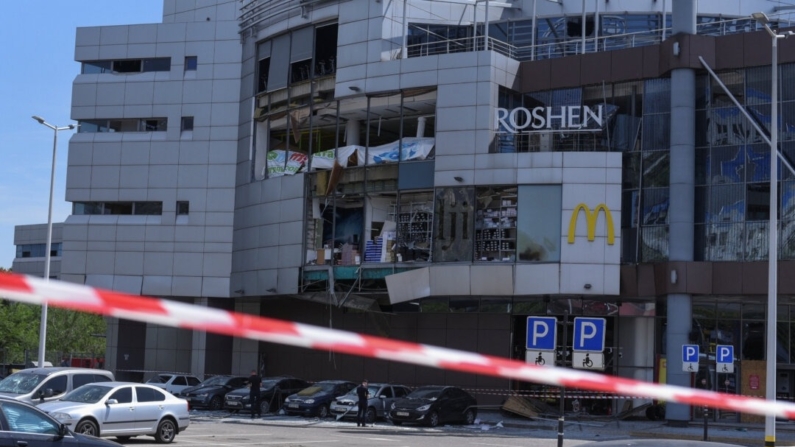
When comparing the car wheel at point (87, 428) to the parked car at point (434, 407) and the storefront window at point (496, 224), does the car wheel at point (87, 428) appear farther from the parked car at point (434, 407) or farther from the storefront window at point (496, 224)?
the storefront window at point (496, 224)

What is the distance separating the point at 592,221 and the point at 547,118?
468cm

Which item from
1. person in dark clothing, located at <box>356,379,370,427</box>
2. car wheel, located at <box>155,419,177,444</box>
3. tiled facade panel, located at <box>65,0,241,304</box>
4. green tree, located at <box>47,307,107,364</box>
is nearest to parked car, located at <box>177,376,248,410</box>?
person in dark clothing, located at <box>356,379,370,427</box>

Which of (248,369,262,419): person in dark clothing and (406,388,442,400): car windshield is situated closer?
(406,388,442,400): car windshield

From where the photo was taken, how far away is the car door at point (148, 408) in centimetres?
2398

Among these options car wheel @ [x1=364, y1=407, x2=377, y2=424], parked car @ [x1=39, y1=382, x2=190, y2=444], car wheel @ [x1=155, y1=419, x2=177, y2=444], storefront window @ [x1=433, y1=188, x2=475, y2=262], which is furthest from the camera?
storefront window @ [x1=433, y1=188, x2=475, y2=262]

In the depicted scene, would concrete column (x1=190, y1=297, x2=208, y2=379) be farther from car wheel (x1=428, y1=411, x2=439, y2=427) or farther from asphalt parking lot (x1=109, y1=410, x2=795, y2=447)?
car wheel (x1=428, y1=411, x2=439, y2=427)

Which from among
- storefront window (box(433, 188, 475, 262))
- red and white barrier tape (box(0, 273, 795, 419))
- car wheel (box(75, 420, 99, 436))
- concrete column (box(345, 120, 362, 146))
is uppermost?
concrete column (box(345, 120, 362, 146))

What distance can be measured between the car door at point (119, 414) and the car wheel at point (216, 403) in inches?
737

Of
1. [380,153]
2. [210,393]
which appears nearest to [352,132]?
[380,153]

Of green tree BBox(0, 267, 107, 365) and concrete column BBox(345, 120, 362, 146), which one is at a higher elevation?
concrete column BBox(345, 120, 362, 146)

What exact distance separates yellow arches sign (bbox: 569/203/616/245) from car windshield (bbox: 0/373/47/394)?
21.2 meters

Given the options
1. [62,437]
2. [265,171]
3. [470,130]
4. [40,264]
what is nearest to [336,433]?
[470,130]

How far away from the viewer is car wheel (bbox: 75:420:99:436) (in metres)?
22.7

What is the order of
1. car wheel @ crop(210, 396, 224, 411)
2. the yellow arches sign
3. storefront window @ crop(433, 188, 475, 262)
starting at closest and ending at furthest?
1. the yellow arches sign
2. storefront window @ crop(433, 188, 475, 262)
3. car wheel @ crop(210, 396, 224, 411)
